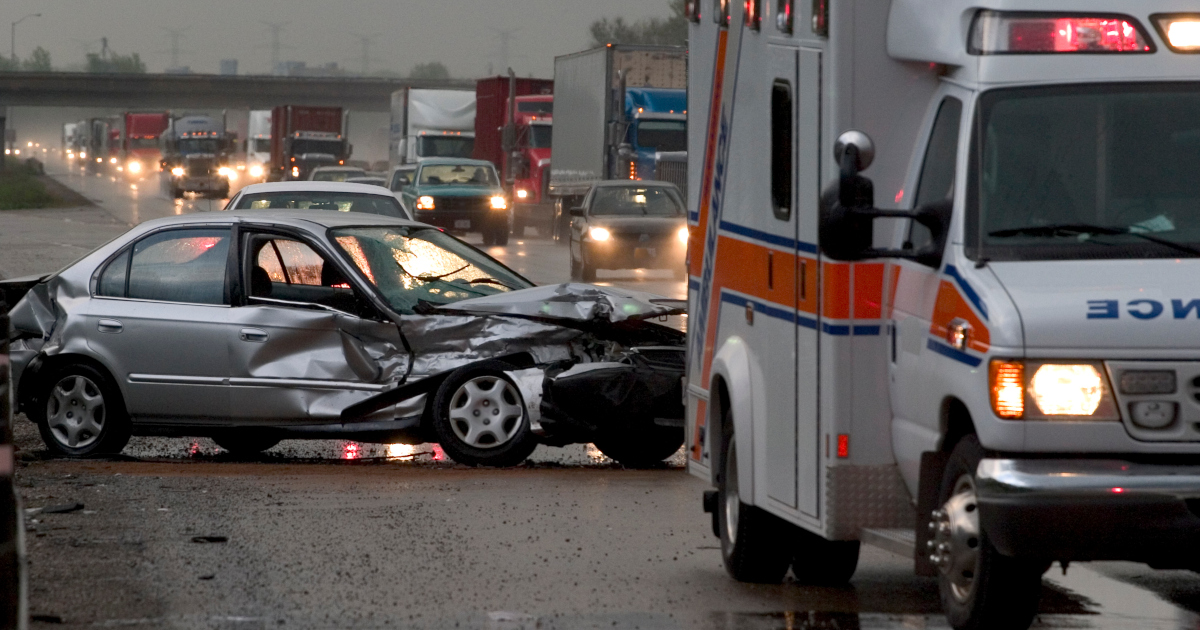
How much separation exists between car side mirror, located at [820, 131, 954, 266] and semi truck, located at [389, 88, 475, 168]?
154ft

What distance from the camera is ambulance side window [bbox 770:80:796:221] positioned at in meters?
6.66

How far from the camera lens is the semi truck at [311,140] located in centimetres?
6525

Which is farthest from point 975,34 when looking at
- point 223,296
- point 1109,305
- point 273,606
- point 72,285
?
point 72,285

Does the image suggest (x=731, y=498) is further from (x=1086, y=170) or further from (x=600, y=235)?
(x=600, y=235)

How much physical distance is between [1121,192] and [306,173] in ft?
200

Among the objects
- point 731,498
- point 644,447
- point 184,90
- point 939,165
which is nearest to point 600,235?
point 644,447

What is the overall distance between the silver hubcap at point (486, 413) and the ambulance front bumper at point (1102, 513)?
5.40 meters

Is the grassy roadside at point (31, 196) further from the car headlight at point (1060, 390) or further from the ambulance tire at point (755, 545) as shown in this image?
the car headlight at point (1060, 390)

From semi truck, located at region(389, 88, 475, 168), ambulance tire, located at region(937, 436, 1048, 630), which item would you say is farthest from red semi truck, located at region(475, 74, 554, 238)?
ambulance tire, located at region(937, 436, 1048, 630)

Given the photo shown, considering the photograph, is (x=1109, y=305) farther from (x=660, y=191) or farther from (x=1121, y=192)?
(x=660, y=191)

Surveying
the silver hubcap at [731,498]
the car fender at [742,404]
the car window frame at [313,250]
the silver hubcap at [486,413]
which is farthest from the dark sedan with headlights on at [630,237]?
the car fender at [742,404]

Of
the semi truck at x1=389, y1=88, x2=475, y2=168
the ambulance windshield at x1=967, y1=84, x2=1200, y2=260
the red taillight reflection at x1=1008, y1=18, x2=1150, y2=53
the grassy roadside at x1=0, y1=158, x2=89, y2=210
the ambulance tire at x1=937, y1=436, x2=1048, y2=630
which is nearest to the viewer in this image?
the ambulance tire at x1=937, y1=436, x2=1048, y2=630

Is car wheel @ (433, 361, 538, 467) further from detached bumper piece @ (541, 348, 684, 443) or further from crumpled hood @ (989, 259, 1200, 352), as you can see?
crumpled hood @ (989, 259, 1200, 352)

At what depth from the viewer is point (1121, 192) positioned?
5715mm
